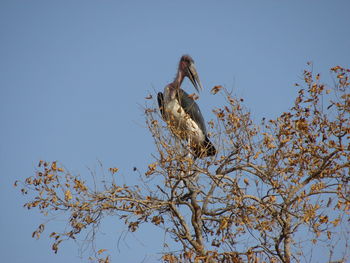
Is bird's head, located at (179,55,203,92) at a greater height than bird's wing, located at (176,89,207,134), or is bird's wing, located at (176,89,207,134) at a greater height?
bird's head, located at (179,55,203,92)

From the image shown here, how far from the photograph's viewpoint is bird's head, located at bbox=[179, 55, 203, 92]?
488 inches

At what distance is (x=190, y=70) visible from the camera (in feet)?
40.9

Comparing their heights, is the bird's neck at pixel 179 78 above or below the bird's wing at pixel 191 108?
above

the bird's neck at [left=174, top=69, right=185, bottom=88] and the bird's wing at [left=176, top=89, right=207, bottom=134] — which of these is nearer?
the bird's wing at [left=176, top=89, right=207, bottom=134]

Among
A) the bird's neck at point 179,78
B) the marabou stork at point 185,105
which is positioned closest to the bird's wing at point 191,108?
the marabou stork at point 185,105

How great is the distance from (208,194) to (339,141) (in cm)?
197

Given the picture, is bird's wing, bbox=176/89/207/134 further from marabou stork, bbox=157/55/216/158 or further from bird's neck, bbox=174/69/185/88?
bird's neck, bbox=174/69/185/88

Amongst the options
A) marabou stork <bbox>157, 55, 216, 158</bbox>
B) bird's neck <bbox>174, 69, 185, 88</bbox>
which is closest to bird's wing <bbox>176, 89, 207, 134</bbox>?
marabou stork <bbox>157, 55, 216, 158</bbox>

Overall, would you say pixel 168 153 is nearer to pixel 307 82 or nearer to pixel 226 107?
pixel 226 107

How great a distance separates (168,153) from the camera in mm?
7137

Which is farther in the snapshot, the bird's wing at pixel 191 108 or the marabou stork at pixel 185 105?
the bird's wing at pixel 191 108

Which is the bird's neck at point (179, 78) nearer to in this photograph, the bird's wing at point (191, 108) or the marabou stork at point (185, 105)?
the marabou stork at point (185, 105)

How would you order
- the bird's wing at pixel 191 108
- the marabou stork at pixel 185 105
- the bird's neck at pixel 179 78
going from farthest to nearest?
1. the bird's neck at pixel 179 78
2. the bird's wing at pixel 191 108
3. the marabou stork at pixel 185 105

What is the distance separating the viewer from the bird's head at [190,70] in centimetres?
1239
